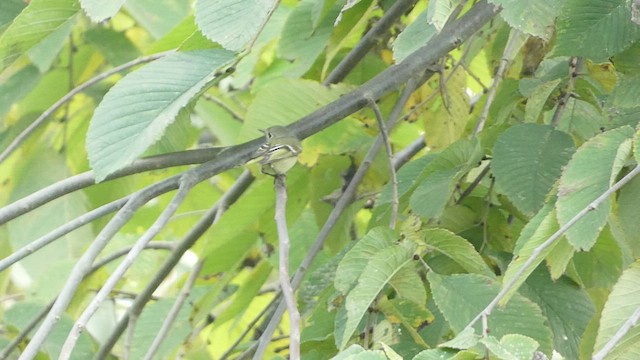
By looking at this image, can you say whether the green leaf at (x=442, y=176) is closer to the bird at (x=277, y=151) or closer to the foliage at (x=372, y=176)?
the foliage at (x=372, y=176)

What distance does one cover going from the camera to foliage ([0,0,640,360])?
31.3 inches

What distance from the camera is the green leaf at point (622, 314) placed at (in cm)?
73

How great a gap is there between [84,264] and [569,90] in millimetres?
591

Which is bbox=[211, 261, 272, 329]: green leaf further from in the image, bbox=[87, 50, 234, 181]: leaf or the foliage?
bbox=[87, 50, 234, 181]: leaf

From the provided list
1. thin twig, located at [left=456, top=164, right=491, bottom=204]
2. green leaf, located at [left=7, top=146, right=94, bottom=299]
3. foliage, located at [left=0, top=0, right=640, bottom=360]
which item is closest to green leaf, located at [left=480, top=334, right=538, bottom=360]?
foliage, located at [left=0, top=0, right=640, bottom=360]

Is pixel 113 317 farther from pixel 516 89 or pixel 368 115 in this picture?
pixel 516 89

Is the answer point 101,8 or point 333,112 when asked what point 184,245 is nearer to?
point 333,112

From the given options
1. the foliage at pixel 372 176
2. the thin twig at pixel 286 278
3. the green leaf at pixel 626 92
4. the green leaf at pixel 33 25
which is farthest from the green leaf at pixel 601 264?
the green leaf at pixel 33 25

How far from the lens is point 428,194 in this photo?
1006mm

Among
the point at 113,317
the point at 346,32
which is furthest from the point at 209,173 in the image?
the point at 113,317

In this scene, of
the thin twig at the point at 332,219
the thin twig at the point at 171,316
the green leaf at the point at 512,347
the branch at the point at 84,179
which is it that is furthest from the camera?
the thin twig at the point at 171,316

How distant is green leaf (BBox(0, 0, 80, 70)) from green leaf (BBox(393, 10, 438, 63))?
0.35m

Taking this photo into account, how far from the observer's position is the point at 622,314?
2.43 feet

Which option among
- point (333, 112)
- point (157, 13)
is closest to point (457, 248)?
point (333, 112)
